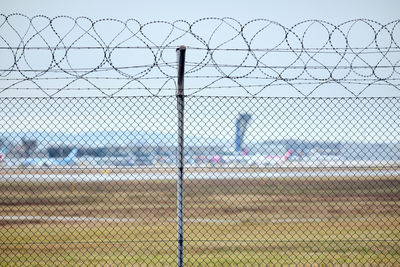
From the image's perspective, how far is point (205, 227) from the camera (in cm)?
1177

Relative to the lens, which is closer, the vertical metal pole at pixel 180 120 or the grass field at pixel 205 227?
the vertical metal pole at pixel 180 120

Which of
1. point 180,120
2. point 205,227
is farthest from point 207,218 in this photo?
point 180,120

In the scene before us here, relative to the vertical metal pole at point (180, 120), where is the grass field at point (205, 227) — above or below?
below

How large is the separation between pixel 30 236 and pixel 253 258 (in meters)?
4.86

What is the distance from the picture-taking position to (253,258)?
7.99m

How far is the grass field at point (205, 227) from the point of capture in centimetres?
805

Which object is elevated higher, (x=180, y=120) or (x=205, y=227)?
(x=180, y=120)

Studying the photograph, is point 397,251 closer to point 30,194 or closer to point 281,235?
point 281,235

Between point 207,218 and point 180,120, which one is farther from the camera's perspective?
point 207,218

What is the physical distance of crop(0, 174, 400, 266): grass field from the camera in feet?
26.4

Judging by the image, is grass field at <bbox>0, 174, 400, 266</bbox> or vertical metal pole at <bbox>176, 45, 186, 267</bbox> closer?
vertical metal pole at <bbox>176, 45, 186, 267</bbox>

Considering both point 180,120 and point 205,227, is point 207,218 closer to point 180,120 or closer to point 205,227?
point 205,227

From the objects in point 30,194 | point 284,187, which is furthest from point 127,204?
point 284,187

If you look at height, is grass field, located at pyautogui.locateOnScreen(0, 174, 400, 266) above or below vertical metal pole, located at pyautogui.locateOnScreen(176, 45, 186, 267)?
below
